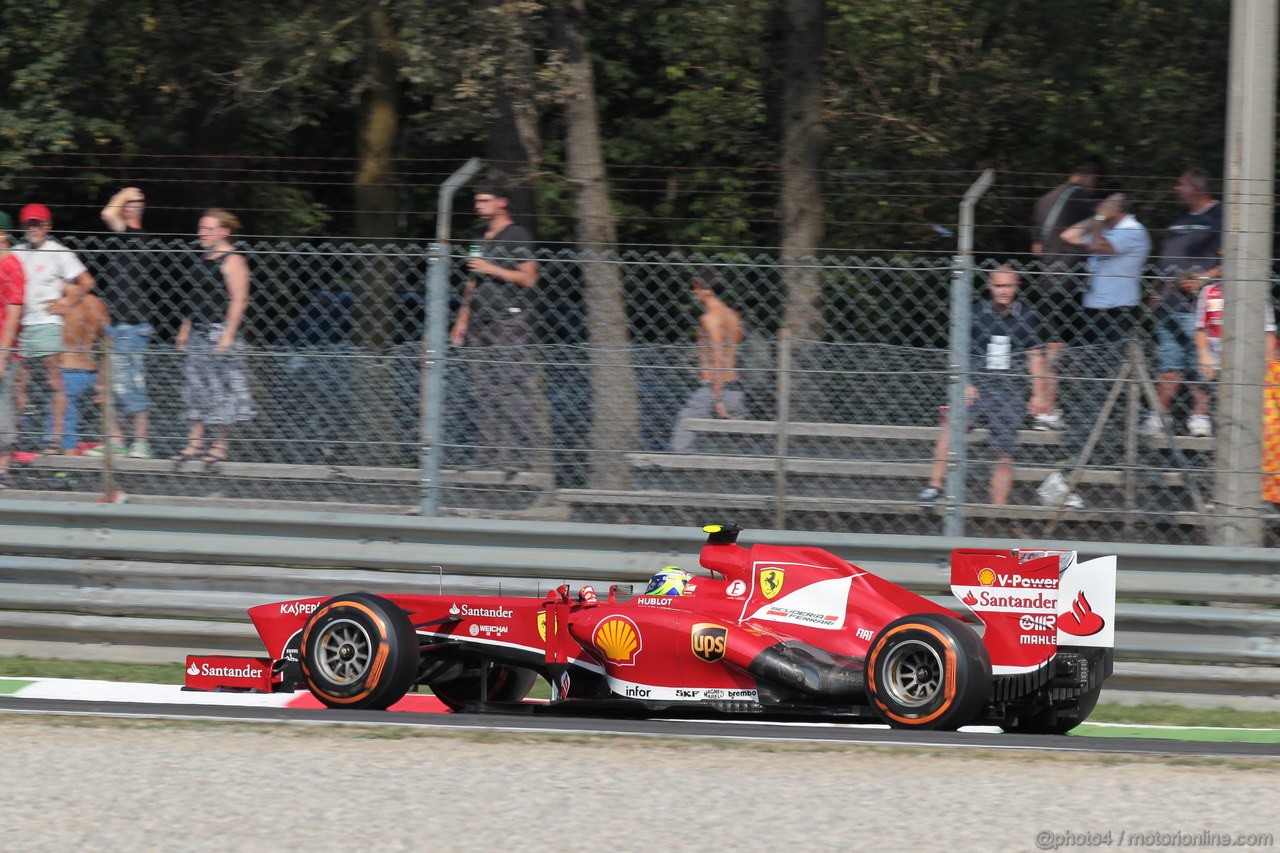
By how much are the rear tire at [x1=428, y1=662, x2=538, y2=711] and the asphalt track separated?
0.51 metres

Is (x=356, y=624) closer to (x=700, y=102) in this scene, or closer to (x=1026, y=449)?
(x=1026, y=449)

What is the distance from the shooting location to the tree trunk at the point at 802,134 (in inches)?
377

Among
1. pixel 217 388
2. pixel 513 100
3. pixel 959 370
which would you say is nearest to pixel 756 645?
pixel 959 370

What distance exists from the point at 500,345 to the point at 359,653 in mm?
1808

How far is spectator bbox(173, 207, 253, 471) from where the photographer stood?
24.7ft

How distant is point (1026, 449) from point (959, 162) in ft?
21.7

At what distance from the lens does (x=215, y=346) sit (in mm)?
7953

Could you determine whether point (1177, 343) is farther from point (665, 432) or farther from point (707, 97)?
point (707, 97)

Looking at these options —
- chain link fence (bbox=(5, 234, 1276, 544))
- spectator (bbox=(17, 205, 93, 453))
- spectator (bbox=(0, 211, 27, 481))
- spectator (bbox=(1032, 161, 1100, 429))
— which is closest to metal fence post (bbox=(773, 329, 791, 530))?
chain link fence (bbox=(5, 234, 1276, 544))

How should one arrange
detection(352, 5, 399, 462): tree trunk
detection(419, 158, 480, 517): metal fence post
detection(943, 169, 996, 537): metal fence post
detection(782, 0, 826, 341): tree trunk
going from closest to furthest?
detection(943, 169, 996, 537): metal fence post < detection(419, 158, 480, 517): metal fence post < detection(782, 0, 826, 341): tree trunk < detection(352, 5, 399, 462): tree trunk

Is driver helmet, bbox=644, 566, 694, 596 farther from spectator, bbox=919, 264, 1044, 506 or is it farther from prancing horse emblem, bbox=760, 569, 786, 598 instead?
spectator, bbox=919, 264, 1044, 506

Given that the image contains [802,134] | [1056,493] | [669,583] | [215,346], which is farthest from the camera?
[802,134]

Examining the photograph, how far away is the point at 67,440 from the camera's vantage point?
25.3ft

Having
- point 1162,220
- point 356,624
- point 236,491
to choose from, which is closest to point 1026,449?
point 356,624
